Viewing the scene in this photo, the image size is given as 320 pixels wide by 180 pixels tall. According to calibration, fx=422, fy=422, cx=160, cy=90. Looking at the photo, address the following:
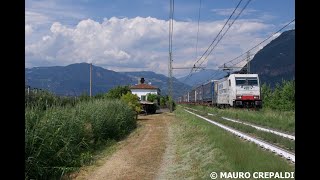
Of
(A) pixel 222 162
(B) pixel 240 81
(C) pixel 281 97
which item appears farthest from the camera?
(C) pixel 281 97

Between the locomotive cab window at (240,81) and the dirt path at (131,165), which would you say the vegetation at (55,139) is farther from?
the locomotive cab window at (240,81)

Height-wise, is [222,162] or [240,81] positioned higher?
[240,81]

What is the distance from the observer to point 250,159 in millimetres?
8961

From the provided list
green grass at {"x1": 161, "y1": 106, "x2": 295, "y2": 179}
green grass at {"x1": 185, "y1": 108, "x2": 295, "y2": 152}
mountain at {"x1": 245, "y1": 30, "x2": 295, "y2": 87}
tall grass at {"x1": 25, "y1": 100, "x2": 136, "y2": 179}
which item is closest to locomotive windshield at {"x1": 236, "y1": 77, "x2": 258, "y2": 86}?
green grass at {"x1": 185, "y1": 108, "x2": 295, "y2": 152}

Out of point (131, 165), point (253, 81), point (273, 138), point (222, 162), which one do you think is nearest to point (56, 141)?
point (131, 165)

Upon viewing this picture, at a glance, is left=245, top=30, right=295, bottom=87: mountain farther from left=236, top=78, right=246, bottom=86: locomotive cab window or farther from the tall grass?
the tall grass

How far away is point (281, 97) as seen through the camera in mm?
59219

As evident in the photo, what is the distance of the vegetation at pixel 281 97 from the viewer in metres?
55.1

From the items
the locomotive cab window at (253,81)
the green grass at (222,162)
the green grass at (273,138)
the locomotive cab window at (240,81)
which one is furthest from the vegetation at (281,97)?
the green grass at (222,162)

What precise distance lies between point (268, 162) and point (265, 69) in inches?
4792

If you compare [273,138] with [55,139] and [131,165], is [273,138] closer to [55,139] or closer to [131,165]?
[131,165]

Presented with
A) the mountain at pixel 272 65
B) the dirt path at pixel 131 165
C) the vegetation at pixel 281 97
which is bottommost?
the dirt path at pixel 131 165

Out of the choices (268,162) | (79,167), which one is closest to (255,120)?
(79,167)
